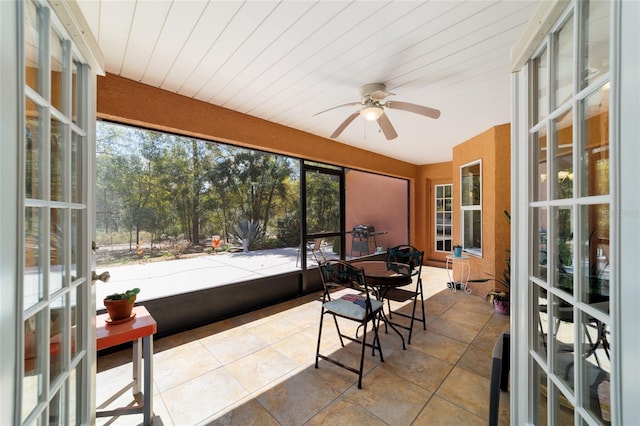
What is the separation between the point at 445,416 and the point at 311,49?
272cm

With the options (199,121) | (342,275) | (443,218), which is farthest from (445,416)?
(443,218)

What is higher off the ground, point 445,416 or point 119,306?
point 119,306

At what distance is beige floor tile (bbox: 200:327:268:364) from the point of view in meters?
2.40

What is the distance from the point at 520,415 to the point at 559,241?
2.74ft

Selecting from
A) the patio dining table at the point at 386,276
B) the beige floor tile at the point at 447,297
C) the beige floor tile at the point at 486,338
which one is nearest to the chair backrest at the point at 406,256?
the patio dining table at the point at 386,276

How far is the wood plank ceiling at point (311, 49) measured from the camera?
149 centimetres

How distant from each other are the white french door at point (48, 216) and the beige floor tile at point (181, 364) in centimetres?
104

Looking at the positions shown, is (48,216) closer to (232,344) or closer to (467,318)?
(232,344)

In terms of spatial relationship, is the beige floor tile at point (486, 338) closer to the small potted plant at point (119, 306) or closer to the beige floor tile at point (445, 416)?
the beige floor tile at point (445, 416)

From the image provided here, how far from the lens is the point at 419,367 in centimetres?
223

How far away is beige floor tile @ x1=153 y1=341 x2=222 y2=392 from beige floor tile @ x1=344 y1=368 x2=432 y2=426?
1264 millimetres

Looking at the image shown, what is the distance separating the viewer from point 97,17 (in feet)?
5.02
